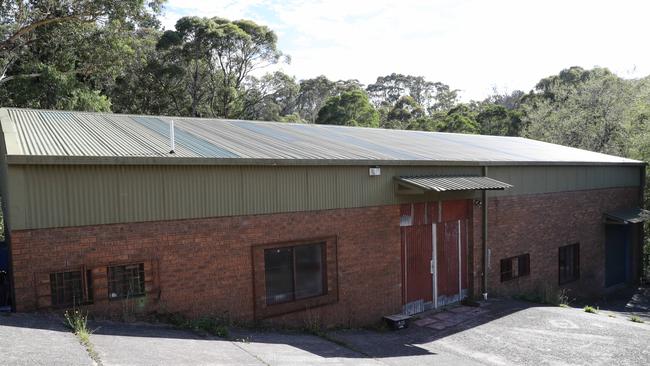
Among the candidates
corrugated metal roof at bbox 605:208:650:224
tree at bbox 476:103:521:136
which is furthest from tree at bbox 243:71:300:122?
corrugated metal roof at bbox 605:208:650:224

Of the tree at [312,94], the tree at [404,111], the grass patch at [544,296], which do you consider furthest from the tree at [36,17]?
the tree at [404,111]

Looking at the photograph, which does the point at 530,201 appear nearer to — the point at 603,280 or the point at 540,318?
the point at 540,318

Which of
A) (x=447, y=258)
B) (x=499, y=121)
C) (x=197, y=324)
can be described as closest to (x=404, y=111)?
(x=499, y=121)

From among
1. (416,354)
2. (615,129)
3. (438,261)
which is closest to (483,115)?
(615,129)

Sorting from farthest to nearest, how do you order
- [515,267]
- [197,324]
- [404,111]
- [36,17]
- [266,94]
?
[404,111] → [266,94] → [36,17] → [515,267] → [197,324]

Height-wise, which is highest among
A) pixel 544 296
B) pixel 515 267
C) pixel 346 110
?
pixel 346 110

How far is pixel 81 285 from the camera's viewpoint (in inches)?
322

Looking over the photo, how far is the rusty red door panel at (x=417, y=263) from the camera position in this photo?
12.8 m

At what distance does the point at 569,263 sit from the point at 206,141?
558 inches

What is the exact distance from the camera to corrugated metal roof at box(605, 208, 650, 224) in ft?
62.6

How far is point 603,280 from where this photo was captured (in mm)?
19891

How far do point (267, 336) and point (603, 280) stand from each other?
16.1 metres

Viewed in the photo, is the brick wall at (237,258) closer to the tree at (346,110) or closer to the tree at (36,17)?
the tree at (36,17)

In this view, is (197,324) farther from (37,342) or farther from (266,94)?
(266,94)
